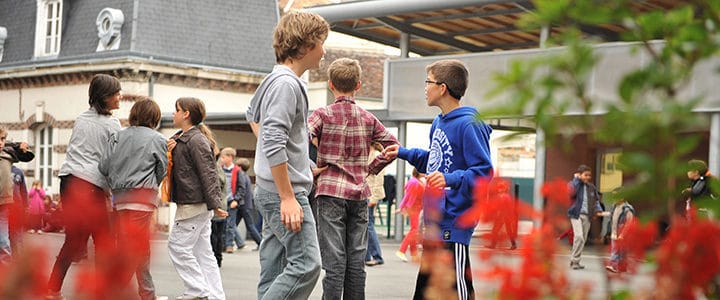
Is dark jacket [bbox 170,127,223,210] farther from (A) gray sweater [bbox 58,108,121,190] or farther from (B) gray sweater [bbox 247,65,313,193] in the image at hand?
(B) gray sweater [bbox 247,65,313,193]

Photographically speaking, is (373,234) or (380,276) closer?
(380,276)

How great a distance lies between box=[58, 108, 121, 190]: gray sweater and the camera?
8.83 metres

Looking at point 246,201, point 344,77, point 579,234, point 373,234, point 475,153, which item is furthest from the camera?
point 246,201

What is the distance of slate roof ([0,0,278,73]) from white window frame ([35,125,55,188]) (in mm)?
1858

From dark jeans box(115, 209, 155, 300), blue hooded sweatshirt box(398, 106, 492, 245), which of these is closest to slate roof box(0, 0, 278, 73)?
blue hooded sweatshirt box(398, 106, 492, 245)

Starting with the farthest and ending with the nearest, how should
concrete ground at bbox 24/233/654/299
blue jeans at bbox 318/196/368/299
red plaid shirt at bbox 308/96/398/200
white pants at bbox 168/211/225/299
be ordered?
white pants at bbox 168/211/225/299, red plaid shirt at bbox 308/96/398/200, blue jeans at bbox 318/196/368/299, concrete ground at bbox 24/233/654/299

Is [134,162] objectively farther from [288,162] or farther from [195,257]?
[288,162]

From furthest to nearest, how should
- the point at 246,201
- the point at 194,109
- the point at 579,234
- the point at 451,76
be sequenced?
the point at 246,201 < the point at 579,234 < the point at 194,109 < the point at 451,76

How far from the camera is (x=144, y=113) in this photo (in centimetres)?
898

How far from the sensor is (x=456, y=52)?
29.5 m

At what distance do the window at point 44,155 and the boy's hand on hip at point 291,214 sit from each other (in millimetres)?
27566

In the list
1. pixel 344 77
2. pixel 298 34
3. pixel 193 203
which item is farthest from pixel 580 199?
pixel 298 34

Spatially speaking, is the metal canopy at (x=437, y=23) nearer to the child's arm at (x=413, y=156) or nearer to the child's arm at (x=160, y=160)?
the child's arm at (x=160, y=160)

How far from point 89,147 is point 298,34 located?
3.43 m
